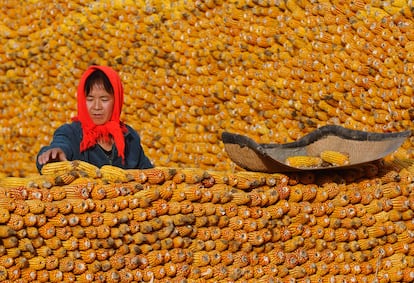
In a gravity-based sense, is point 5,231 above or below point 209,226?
above

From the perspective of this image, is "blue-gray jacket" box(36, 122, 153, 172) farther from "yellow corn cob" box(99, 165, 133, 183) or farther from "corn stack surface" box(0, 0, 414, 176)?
"corn stack surface" box(0, 0, 414, 176)

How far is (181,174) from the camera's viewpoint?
4332mm

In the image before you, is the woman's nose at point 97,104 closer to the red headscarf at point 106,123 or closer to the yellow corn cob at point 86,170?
the red headscarf at point 106,123

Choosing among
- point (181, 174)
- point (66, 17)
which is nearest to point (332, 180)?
point (181, 174)

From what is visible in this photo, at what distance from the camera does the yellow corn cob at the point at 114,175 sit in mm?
4172

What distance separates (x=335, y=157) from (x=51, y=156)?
5.40ft

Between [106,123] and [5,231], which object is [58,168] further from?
[106,123]

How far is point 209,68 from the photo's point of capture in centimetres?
762

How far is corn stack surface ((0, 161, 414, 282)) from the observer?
3.90 metres

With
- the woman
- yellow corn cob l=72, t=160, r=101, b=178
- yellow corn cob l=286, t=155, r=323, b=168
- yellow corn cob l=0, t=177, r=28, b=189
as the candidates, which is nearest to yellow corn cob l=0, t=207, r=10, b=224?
yellow corn cob l=0, t=177, r=28, b=189

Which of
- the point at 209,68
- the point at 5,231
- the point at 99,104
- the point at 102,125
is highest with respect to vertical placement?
the point at 209,68

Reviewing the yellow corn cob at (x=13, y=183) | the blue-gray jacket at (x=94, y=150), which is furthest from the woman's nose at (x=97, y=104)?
the yellow corn cob at (x=13, y=183)

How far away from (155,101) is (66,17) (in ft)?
5.13

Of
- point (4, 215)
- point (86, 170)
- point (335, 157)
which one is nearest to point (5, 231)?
point (4, 215)
